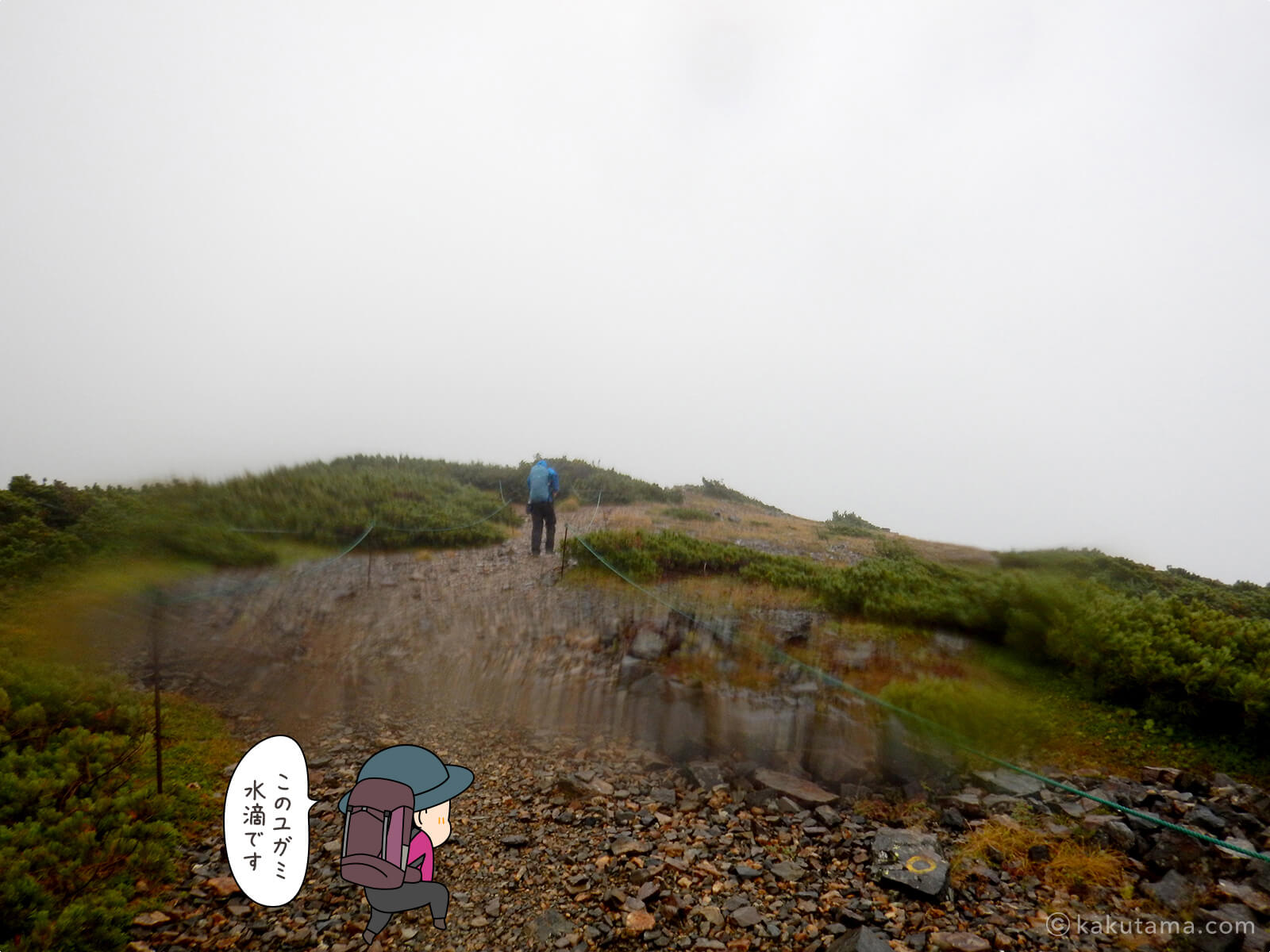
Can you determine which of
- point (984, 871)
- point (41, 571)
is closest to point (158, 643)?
point (41, 571)

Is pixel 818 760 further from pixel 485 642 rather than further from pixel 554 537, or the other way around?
pixel 554 537

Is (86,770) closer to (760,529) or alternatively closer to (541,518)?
(541,518)

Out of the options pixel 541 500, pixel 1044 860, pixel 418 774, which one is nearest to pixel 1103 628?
pixel 1044 860

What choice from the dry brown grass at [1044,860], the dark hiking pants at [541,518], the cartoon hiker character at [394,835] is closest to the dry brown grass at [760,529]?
the dark hiking pants at [541,518]

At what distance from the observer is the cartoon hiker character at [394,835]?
2.76m

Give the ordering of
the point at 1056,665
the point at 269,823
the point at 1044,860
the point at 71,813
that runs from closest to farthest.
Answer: the point at 71,813 < the point at 269,823 < the point at 1044,860 < the point at 1056,665

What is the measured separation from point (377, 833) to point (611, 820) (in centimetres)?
154

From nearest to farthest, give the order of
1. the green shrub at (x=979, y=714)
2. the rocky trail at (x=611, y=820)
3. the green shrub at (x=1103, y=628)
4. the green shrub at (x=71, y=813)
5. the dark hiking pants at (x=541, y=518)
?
the green shrub at (x=71, y=813) < the rocky trail at (x=611, y=820) < the green shrub at (x=1103, y=628) < the green shrub at (x=979, y=714) < the dark hiking pants at (x=541, y=518)

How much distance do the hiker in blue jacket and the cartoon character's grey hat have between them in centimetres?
471

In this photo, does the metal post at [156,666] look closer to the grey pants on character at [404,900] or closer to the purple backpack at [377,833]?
the purple backpack at [377,833]

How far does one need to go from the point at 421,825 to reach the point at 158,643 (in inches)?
98.0

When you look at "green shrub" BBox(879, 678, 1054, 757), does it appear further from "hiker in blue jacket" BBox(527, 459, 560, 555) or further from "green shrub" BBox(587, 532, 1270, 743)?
"hiker in blue jacket" BBox(527, 459, 560, 555)

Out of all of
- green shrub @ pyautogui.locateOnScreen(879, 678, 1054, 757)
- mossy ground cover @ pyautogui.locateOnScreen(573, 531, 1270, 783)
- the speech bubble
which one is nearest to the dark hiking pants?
mossy ground cover @ pyautogui.locateOnScreen(573, 531, 1270, 783)

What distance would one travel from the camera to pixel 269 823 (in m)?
2.87
